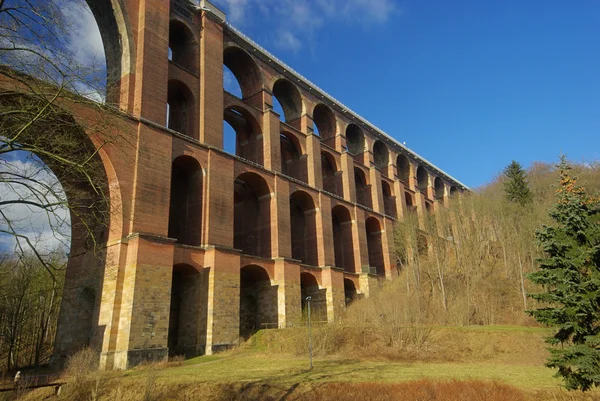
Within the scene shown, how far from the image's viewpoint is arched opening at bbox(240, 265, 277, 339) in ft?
83.7

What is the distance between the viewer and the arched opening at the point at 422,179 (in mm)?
50812

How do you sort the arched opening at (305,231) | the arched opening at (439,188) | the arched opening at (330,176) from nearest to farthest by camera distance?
the arched opening at (305,231) → the arched opening at (330,176) → the arched opening at (439,188)

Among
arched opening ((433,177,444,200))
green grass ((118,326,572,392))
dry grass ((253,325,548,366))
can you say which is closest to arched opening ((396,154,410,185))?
arched opening ((433,177,444,200))

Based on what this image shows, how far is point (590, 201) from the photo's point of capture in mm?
10211

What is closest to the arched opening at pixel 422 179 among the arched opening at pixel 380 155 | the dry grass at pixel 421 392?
the arched opening at pixel 380 155

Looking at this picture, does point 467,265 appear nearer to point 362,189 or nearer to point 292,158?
point 362,189

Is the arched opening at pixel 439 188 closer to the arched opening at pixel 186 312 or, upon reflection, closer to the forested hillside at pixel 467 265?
the forested hillside at pixel 467 265

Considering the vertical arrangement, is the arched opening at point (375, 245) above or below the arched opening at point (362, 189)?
below

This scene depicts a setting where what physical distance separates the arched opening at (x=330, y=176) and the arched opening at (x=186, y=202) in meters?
14.9

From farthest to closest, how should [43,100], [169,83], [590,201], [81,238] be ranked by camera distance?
[169,83], [81,238], [590,201], [43,100]

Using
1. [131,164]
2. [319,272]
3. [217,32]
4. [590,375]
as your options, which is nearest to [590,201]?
[590,375]

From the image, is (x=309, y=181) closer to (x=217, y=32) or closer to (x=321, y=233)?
(x=321, y=233)

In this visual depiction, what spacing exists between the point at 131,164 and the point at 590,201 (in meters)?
18.1

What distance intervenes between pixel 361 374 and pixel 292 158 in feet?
74.5
